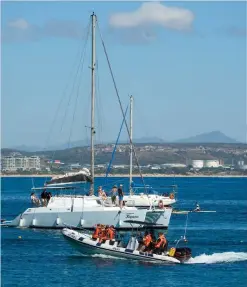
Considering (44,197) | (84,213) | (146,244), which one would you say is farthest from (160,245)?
(44,197)

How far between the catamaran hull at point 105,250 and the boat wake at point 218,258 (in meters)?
A: 1.40

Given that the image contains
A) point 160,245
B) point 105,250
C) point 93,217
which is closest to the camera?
point 160,245

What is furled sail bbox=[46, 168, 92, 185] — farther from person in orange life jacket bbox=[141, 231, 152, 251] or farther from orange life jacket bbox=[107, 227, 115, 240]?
person in orange life jacket bbox=[141, 231, 152, 251]

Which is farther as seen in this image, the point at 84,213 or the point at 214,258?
the point at 84,213

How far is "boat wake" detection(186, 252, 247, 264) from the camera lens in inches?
2131

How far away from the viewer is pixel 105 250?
180 feet

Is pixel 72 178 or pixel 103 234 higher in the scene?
pixel 72 178

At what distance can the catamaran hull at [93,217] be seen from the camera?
68688mm

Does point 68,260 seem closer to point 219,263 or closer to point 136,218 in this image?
point 219,263

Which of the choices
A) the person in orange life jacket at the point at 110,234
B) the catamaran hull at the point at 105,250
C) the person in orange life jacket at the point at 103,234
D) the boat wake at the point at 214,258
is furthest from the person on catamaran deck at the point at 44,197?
the person in orange life jacket at the point at 110,234

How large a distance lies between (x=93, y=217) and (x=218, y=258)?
51.4 feet

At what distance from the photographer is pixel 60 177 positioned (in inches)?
2955

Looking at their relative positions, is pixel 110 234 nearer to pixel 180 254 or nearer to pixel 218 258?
pixel 180 254

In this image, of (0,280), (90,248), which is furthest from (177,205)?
(0,280)
